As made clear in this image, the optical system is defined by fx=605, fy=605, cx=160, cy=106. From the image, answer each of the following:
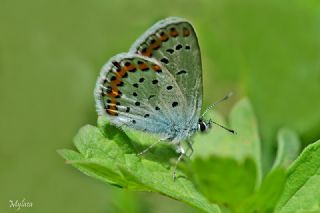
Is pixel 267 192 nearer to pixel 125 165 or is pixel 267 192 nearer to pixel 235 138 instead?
pixel 125 165

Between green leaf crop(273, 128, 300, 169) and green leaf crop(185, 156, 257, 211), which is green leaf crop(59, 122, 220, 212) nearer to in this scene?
green leaf crop(185, 156, 257, 211)

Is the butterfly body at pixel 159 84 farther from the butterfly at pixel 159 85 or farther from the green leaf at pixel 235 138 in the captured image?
the green leaf at pixel 235 138

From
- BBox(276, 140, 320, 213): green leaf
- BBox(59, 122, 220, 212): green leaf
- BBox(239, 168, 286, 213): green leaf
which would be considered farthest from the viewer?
BBox(276, 140, 320, 213): green leaf

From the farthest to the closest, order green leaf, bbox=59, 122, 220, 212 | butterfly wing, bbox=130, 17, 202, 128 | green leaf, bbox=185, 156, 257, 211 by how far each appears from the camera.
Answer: butterfly wing, bbox=130, 17, 202, 128 < green leaf, bbox=59, 122, 220, 212 < green leaf, bbox=185, 156, 257, 211

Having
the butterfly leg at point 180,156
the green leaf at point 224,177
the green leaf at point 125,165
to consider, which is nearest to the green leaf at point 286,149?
the butterfly leg at point 180,156

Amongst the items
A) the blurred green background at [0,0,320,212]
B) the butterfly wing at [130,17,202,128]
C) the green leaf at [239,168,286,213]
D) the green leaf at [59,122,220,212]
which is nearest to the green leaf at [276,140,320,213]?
the green leaf at [59,122,220,212]

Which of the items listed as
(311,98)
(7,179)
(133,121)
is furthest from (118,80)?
(311,98)
